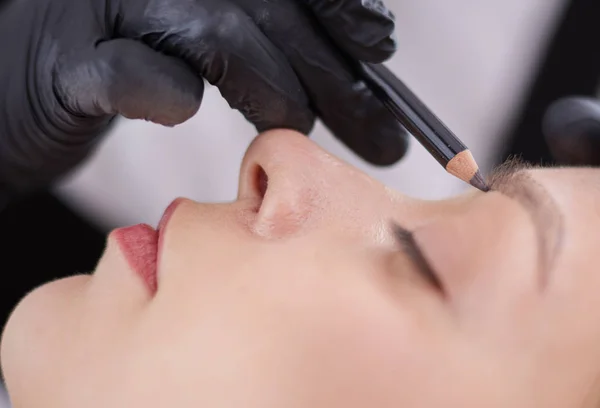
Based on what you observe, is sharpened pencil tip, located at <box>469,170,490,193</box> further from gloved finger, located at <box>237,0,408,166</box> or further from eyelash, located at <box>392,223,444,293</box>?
gloved finger, located at <box>237,0,408,166</box>

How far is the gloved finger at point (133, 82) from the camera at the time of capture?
0.63 metres

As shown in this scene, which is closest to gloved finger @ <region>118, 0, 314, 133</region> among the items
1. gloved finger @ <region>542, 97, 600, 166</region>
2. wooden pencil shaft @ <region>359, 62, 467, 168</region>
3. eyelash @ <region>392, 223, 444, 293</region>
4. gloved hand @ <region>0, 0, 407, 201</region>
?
gloved hand @ <region>0, 0, 407, 201</region>

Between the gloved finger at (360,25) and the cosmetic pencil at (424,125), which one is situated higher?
the gloved finger at (360,25)

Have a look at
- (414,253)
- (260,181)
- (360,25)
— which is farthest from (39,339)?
(360,25)

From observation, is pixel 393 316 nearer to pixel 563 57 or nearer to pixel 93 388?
pixel 93 388

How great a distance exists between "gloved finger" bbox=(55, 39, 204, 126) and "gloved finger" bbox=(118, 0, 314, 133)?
27 mm

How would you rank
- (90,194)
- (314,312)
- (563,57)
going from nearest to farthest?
(314,312), (90,194), (563,57)

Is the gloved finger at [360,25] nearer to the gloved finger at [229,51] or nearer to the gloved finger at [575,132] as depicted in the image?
the gloved finger at [229,51]

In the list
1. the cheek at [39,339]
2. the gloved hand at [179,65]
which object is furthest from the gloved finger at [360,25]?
the cheek at [39,339]

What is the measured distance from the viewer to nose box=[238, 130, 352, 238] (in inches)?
22.7

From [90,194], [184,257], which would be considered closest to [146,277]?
[184,257]

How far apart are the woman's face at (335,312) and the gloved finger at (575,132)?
215mm

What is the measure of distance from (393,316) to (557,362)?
0.16 meters

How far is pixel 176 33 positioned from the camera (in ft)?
2.20
